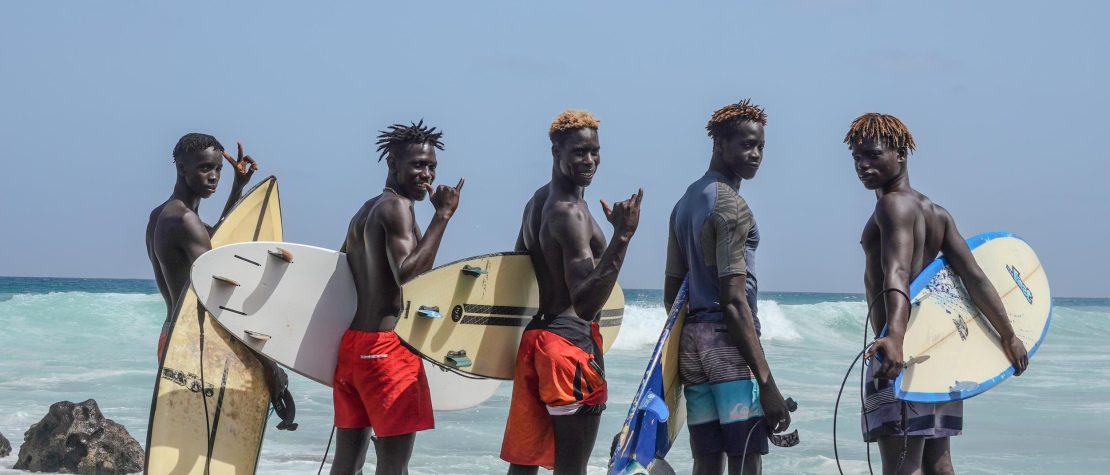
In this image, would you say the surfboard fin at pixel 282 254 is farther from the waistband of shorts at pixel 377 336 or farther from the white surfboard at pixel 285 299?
the waistband of shorts at pixel 377 336

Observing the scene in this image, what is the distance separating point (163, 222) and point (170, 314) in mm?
523

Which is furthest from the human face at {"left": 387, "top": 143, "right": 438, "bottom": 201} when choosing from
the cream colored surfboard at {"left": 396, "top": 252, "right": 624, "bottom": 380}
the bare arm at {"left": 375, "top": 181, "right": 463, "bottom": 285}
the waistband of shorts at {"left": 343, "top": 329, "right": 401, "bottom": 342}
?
the waistband of shorts at {"left": 343, "top": 329, "right": 401, "bottom": 342}

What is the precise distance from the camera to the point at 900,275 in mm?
4547

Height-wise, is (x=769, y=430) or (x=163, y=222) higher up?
(x=163, y=222)

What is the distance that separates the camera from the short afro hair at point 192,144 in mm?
5574

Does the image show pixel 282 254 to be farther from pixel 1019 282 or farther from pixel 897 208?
pixel 1019 282

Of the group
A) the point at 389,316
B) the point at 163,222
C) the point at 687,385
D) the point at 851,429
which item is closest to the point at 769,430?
the point at 687,385

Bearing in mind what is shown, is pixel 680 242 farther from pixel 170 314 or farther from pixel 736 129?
pixel 170 314

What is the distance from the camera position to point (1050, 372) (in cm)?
1753

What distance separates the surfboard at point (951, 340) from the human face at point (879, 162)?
1.39 feet

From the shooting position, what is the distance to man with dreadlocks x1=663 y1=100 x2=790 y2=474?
4434 millimetres

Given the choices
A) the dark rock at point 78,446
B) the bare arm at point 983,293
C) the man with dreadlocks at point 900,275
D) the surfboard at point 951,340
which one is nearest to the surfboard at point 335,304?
the man with dreadlocks at point 900,275

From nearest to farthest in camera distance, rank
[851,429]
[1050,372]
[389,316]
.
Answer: [389,316], [851,429], [1050,372]

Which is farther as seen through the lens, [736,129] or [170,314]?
[170,314]
